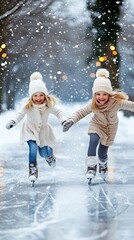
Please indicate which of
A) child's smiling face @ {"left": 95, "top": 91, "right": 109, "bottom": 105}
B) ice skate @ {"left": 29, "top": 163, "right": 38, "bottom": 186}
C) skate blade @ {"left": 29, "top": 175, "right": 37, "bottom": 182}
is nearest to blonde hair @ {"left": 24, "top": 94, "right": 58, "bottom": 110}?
child's smiling face @ {"left": 95, "top": 91, "right": 109, "bottom": 105}

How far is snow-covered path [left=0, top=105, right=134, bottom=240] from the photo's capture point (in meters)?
4.04

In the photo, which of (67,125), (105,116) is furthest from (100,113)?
(67,125)

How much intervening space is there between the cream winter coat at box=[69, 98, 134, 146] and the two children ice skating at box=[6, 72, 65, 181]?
8.0 inches

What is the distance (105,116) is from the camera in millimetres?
5926

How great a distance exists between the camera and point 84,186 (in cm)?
572

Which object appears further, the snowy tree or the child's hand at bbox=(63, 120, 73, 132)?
the snowy tree

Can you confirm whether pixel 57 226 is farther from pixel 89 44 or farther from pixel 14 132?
pixel 89 44

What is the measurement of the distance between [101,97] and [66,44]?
9.03 metres

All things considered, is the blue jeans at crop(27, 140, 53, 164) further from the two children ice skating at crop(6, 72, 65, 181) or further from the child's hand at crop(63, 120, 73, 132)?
the child's hand at crop(63, 120, 73, 132)

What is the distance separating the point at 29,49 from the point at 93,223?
10829mm

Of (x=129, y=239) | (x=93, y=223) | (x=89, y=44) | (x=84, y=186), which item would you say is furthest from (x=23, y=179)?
(x=89, y=44)

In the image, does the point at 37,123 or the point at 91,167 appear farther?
the point at 37,123

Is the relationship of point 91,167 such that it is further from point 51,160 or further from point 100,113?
point 51,160

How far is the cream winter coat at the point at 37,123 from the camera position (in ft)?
19.7
